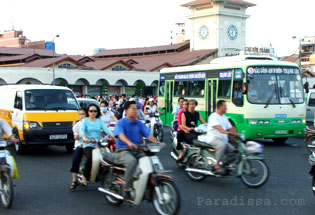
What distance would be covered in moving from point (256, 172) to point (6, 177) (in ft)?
13.5

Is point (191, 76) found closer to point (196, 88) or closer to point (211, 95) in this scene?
point (196, 88)

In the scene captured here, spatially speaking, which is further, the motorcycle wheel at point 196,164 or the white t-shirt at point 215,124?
the motorcycle wheel at point 196,164

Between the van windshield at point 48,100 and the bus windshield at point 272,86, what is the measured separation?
5.60 m

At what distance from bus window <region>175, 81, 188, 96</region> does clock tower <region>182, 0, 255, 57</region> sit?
64937 millimetres

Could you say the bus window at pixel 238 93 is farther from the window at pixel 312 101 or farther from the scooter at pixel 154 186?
the scooter at pixel 154 186

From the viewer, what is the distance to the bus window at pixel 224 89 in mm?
15863

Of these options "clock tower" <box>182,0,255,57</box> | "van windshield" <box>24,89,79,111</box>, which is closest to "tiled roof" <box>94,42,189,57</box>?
"clock tower" <box>182,0,255,57</box>

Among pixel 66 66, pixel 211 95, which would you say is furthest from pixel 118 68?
pixel 211 95

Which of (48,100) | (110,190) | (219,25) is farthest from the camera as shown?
(219,25)

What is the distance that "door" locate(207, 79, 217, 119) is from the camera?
16719 mm

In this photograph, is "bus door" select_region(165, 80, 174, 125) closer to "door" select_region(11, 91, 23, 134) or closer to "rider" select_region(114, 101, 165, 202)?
"door" select_region(11, 91, 23, 134)

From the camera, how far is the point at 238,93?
603 inches

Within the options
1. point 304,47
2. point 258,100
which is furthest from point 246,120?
point 304,47

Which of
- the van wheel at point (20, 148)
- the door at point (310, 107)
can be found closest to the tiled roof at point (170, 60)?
the door at point (310, 107)
